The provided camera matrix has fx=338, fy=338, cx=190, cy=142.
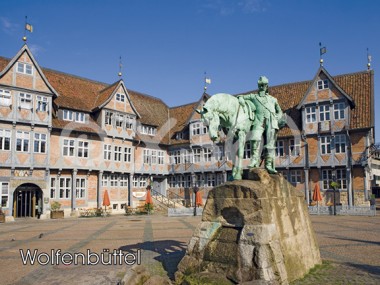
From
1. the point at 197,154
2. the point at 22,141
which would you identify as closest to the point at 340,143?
the point at 197,154

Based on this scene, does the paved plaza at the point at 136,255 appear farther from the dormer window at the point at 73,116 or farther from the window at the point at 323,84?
the window at the point at 323,84

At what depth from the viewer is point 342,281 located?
23.9ft

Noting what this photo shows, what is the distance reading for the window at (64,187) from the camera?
2912 cm

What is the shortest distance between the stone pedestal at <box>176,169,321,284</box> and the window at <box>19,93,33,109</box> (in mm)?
23409

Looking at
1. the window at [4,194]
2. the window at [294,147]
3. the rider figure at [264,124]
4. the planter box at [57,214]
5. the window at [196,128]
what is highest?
the window at [196,128]

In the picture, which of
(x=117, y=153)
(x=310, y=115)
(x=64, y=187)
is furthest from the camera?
→ (x=117, y=153)

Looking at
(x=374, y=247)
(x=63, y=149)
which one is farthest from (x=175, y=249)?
(x=63, y=149)

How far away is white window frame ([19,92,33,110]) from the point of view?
2650 cm

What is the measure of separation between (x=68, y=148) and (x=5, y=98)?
636 cm

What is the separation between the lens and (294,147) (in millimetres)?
31859

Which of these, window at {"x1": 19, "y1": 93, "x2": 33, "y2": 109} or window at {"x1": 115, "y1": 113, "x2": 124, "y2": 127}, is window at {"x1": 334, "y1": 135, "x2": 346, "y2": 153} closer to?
window at {"x1": 115, "y1": 113, "x2": 124, "y2": 127}

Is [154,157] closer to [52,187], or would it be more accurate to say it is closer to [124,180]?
[124,180]

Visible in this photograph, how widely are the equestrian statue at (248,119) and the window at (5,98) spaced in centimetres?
2263

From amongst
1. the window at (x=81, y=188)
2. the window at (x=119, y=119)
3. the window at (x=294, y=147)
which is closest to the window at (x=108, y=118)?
the window at (x=119, y=119)
